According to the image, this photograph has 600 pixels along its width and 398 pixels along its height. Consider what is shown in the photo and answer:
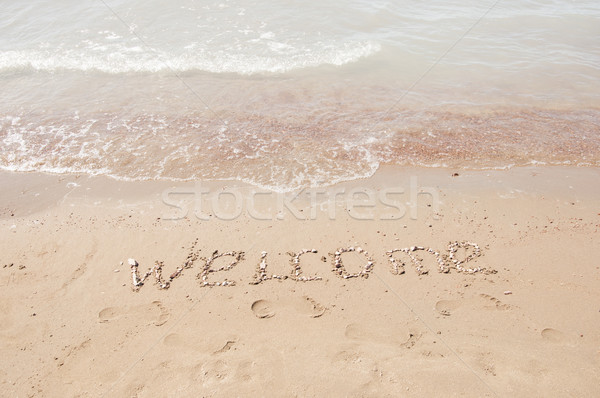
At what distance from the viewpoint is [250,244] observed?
6.45 metres

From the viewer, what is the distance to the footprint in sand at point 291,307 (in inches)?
206

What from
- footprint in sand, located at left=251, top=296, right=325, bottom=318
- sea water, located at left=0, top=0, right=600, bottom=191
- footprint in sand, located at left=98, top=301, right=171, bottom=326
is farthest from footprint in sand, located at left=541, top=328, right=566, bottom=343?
footprint in sand, located at left=98, top=301, right=171, bottom=326

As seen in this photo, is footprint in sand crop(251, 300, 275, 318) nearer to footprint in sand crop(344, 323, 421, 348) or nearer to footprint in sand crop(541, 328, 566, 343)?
footprint in sand crop(344, 323, 421, 348)

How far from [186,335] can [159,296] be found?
0.94m

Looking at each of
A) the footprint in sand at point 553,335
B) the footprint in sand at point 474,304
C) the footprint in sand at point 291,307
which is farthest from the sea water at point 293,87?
the footprint in sand at point 553,335

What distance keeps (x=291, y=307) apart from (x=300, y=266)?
822 mm

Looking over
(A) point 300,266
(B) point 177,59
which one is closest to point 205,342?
(A) point 300,266

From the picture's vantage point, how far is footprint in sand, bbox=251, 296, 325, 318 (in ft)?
17.2

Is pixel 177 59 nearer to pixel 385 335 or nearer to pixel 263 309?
pixel 263 309

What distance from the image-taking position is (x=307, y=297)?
550 centimetres

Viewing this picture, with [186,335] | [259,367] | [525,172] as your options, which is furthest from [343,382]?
[525,172]

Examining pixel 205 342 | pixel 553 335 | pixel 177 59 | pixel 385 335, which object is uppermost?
pixel 177 59

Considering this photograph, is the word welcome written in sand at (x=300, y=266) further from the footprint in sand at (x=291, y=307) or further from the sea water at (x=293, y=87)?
the sea water at (x=293, y=87)

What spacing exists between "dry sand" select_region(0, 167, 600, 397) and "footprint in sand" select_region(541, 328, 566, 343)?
2cm
